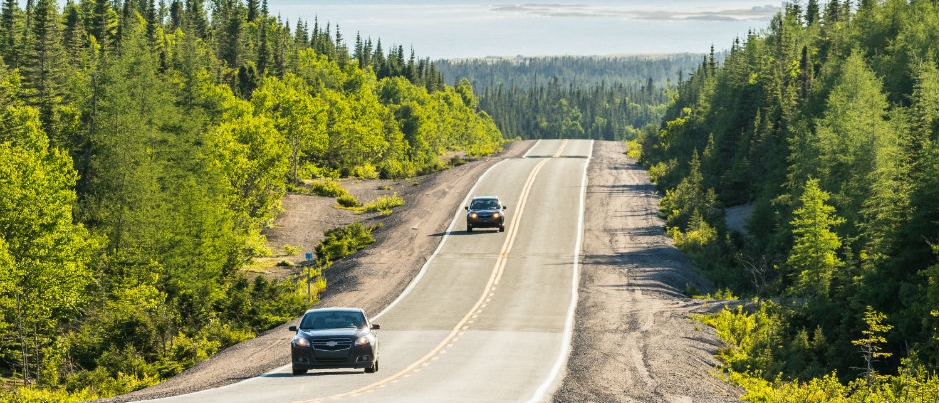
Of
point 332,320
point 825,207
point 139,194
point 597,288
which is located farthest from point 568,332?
point 139,194

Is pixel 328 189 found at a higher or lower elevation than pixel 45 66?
lower

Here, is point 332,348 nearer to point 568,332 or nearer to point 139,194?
point 568,332

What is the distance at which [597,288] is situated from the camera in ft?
138

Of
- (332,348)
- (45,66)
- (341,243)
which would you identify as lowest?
(341,243)

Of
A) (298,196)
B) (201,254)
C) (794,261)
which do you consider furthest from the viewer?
(298,196)

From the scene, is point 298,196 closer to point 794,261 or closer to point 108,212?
point 108,212

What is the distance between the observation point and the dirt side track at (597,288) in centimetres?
2452

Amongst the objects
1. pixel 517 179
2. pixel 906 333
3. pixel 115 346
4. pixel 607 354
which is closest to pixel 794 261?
pixel 906 333

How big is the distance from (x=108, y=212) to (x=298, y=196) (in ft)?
77.8

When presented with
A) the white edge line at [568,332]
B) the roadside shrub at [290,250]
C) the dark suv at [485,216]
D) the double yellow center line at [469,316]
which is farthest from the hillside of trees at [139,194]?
the dark suv at [485,216]

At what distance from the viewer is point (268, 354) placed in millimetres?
28938

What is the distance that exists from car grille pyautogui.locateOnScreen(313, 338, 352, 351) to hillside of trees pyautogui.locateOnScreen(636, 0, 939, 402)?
9102mm

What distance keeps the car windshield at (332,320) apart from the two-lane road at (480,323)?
1094 millimetres

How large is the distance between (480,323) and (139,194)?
930 inches
